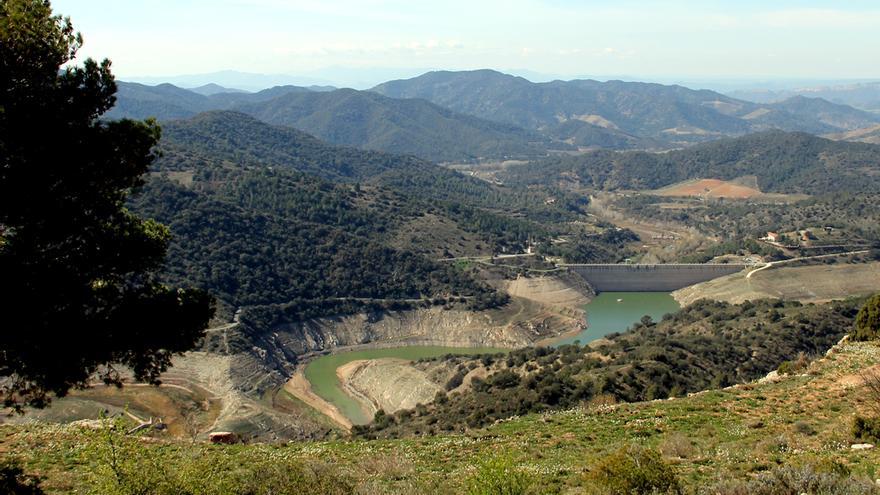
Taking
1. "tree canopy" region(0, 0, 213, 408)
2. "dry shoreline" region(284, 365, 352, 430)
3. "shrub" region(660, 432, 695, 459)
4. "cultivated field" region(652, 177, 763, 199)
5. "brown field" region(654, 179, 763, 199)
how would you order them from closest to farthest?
"tree canopy" region(0, 0, 213, 408) < "shrub" region(660, 432, 695, 459) < "dry shoreline" region(284, 365, 352, 430) < "brown field" region(654, 179, 763, 199) < "cultivated field" region(652, 177, 763, 199)

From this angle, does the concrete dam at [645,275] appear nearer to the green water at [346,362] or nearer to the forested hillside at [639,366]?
the green water at [346,362]

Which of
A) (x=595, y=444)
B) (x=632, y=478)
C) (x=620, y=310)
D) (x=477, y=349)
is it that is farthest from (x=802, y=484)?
Answer: (x=620, y=310)

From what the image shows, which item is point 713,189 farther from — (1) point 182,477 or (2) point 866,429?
(1) point 182,477

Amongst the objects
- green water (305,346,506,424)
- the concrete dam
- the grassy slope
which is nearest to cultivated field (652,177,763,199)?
the concrete dam

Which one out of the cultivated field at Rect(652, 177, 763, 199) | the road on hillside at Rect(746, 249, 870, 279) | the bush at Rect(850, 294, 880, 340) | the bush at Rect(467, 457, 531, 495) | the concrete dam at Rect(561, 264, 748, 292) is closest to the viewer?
the bush at Rect(467, 457, 531, 495)

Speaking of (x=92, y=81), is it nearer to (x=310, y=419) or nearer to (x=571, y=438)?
(x=571, y=438)

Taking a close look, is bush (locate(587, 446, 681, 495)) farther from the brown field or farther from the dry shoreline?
the brown field

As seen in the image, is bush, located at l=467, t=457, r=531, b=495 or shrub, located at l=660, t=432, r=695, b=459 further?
shrub, located at l=660, t=432, r=695, b=459

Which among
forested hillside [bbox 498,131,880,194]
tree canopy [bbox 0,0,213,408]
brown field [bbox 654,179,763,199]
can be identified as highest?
tree canopy [bbox 0,0,213,408]
